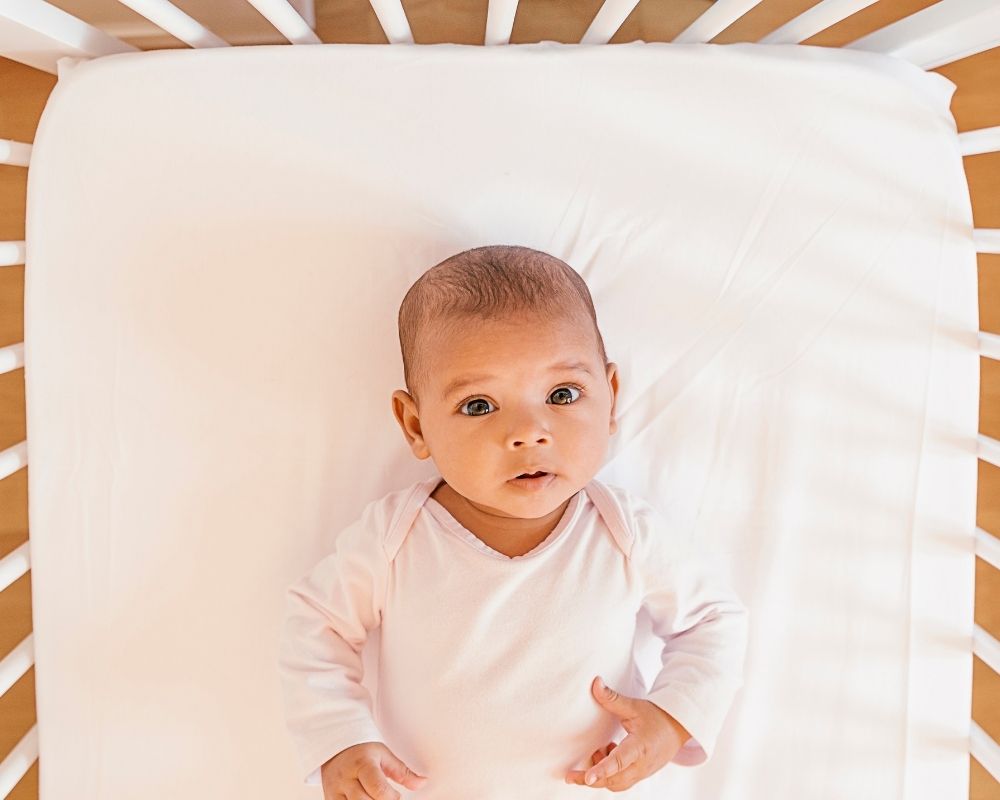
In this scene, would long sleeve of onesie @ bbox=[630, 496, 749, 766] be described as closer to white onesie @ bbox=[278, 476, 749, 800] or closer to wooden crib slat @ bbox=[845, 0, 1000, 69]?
white onesie @ bbox=[278, 476, 749, 800]

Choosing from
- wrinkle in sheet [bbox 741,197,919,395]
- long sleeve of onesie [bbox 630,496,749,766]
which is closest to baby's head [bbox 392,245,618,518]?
long sleeve of onesie [bbox 630,496,749,766]

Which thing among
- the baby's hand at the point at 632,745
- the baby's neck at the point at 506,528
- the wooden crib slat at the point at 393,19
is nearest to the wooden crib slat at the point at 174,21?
the wooden crib slat at the point at 393,19

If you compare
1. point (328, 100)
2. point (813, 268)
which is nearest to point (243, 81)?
point (328, 100)

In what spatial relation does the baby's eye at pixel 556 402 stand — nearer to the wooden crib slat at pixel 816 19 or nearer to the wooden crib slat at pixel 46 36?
the wooden crib slat at pixel 816 19

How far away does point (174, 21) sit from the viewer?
3.16 feet

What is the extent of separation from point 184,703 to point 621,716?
50 centimetres

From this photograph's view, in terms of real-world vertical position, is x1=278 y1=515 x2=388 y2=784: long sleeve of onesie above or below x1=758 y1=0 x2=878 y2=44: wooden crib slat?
below

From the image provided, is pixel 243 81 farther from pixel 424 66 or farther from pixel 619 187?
pixel 619 187

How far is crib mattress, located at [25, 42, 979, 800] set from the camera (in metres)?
1.05

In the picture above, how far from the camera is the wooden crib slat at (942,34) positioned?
92cm

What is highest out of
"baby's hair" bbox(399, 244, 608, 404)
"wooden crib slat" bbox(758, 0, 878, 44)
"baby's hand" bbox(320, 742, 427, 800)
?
"wooden crib slat" bbox(758, 0, 878, 44)

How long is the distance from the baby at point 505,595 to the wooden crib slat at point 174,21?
36cm

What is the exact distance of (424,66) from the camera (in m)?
1.04

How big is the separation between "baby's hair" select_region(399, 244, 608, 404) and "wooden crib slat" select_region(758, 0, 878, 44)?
0.36 meters
